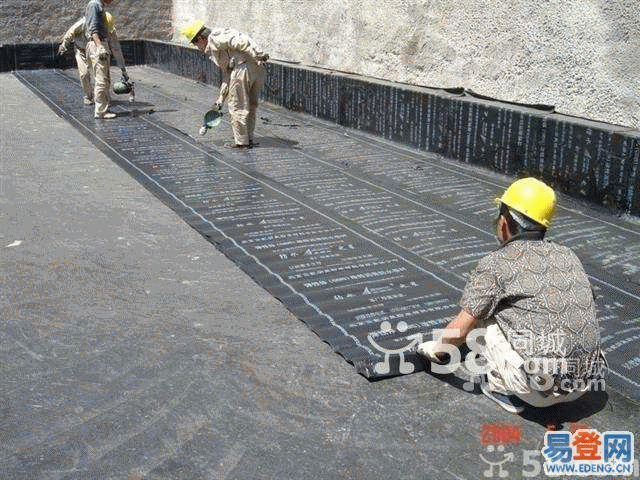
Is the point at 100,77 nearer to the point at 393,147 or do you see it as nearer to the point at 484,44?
the point at 393,147

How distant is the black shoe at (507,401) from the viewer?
3354 mm

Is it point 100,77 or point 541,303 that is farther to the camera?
point 100,77

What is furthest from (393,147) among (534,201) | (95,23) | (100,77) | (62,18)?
(62,18)

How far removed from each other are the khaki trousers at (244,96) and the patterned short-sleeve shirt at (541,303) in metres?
5.81

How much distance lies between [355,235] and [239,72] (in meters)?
3.54

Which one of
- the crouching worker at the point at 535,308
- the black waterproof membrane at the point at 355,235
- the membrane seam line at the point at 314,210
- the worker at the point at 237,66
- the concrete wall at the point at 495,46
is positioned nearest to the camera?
the crouching worker at the point at 535,308

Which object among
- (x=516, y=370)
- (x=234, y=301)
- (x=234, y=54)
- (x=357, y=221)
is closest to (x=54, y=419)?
(x=234, y=301)

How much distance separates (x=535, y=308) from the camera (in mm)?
3129

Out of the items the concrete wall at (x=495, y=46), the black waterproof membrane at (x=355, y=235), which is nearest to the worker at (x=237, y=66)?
the black waterproof membrane at (x=355, y=235)

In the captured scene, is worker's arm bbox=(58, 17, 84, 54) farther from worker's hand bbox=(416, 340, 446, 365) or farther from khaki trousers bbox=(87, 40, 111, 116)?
worker's hand bbox=(416, 340, 446, 365)

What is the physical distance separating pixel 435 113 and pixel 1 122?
596 cm

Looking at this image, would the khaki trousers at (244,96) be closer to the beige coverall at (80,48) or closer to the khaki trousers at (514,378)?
the beige coverall at (80,48)

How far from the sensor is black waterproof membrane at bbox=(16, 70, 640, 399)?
13.6 ft

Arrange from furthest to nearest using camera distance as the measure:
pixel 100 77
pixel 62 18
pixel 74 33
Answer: pixel 62 18 → pixel 74 33 → pixel 100 77
